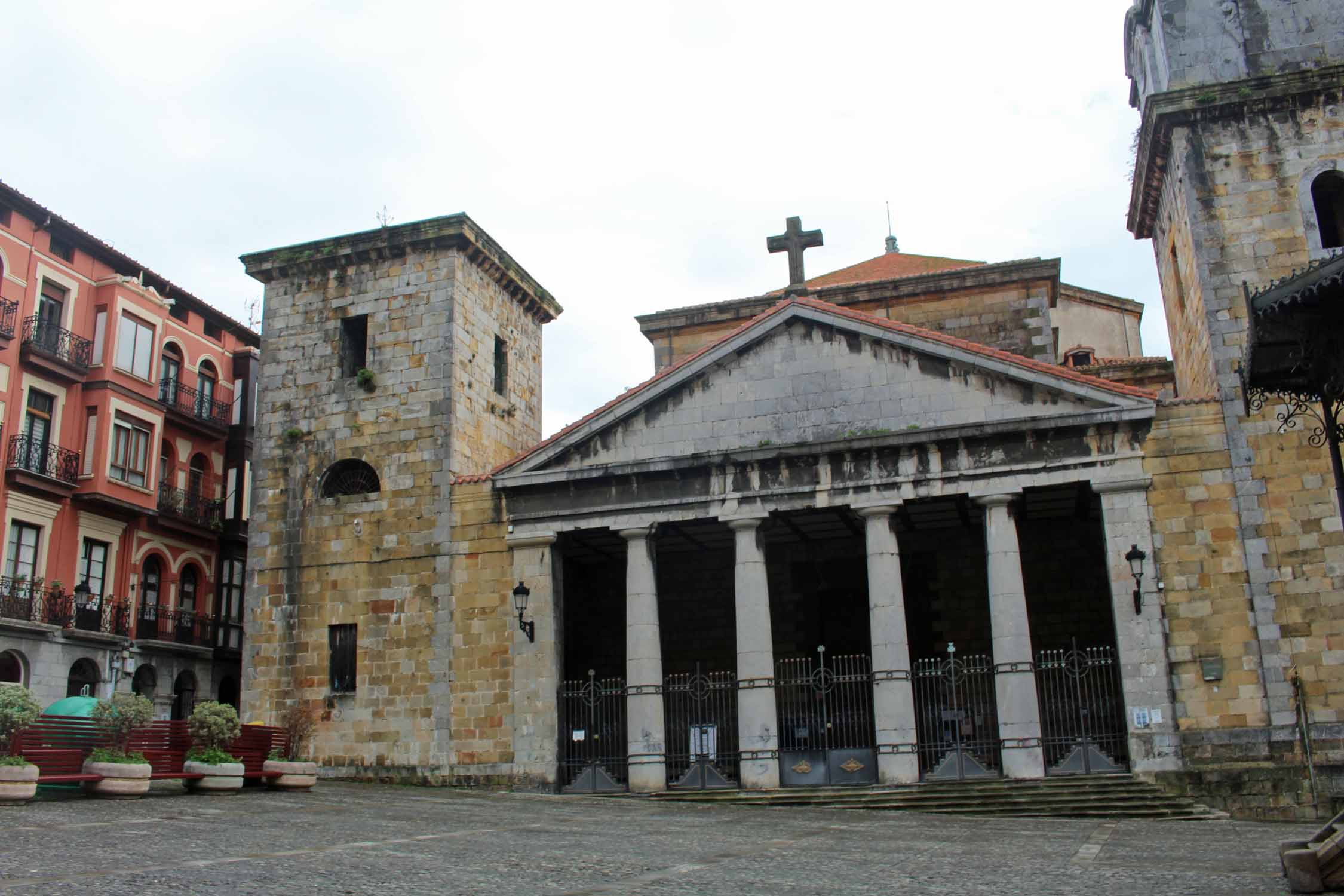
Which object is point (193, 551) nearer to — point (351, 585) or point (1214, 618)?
point (351, 585)

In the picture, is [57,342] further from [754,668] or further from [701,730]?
[754,668]

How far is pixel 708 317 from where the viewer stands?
95.5ft

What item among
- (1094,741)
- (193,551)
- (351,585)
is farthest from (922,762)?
(193,551)

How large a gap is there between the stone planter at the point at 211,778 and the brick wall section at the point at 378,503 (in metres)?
4.70

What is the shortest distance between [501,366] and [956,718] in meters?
13.1

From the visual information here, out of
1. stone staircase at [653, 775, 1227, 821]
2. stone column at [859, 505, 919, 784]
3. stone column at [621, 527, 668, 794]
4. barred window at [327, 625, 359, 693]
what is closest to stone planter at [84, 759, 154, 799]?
barred window at [327, 625, 359, 693]

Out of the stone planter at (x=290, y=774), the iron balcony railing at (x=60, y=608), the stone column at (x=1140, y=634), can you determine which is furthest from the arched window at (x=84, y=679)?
the stone column at (x=1140, y=634)

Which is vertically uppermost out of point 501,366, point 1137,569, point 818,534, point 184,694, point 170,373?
point 170,373

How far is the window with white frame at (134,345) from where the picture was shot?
1237 inches

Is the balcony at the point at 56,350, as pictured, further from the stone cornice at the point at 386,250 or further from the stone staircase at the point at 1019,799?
the stone staircase at the point at 1019,799

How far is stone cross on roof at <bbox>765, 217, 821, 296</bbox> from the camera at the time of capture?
2348 cm

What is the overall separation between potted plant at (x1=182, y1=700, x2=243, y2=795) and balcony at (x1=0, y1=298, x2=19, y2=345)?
13887 mm

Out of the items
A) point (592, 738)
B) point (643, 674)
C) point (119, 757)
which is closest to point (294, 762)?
point (119, 757)

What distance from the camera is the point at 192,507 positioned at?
33.7m
